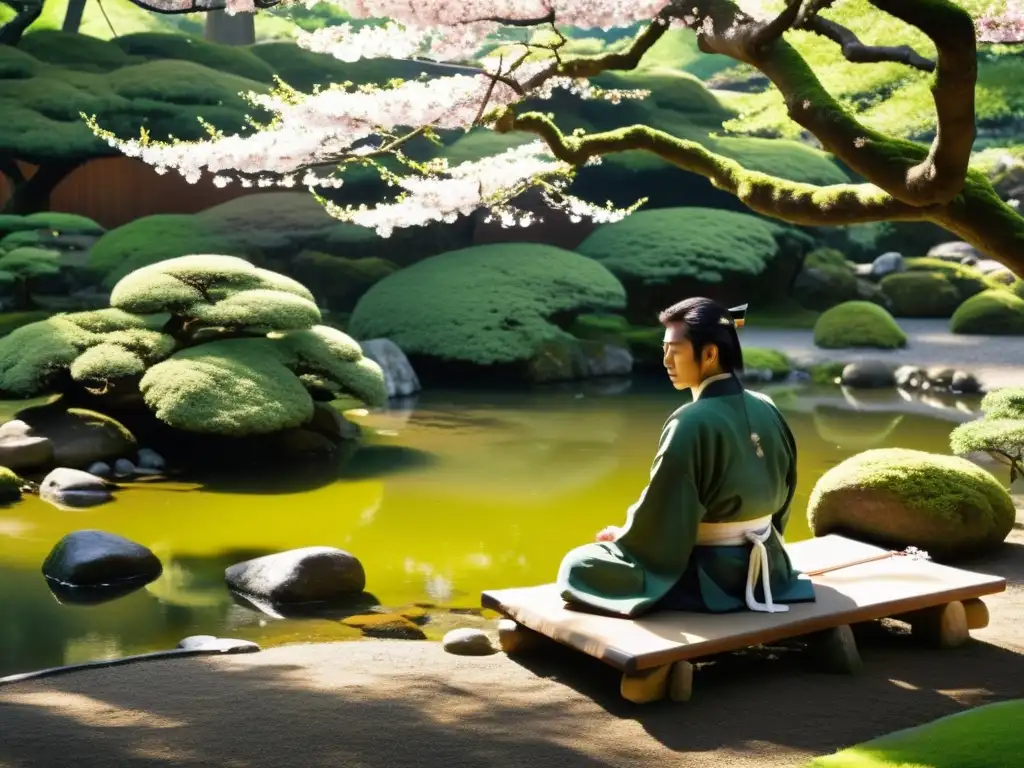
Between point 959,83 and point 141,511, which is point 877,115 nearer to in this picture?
point 141,511

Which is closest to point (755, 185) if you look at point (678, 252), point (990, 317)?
point (678, 252)

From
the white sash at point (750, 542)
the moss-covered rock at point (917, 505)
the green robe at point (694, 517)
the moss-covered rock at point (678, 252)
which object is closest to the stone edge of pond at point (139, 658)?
the green robe at point (694, 517)

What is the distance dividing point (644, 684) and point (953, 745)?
3.52ft

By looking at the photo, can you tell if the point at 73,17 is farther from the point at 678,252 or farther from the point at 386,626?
the point at 386,626

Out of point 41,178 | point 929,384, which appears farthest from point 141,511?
point 41,178

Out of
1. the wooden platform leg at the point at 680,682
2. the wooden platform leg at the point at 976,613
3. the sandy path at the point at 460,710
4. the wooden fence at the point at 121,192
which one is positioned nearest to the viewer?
the sandy path at the point at 460,710

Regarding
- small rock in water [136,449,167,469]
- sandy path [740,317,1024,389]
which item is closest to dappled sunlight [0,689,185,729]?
small rock in water [136,449,167,469]

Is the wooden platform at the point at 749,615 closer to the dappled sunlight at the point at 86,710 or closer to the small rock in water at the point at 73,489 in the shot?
the dappled sunlight at the point at 86,710

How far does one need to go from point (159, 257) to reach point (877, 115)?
10240mm

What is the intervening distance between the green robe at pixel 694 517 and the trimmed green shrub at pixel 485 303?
11372 millimetres

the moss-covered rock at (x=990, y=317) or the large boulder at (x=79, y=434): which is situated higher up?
the moss-covered rock at (x=990, y=317)

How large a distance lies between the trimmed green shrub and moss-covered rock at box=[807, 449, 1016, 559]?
9352 mm

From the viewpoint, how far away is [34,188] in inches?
779

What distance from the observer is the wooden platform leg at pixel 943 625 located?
16.2 feet
